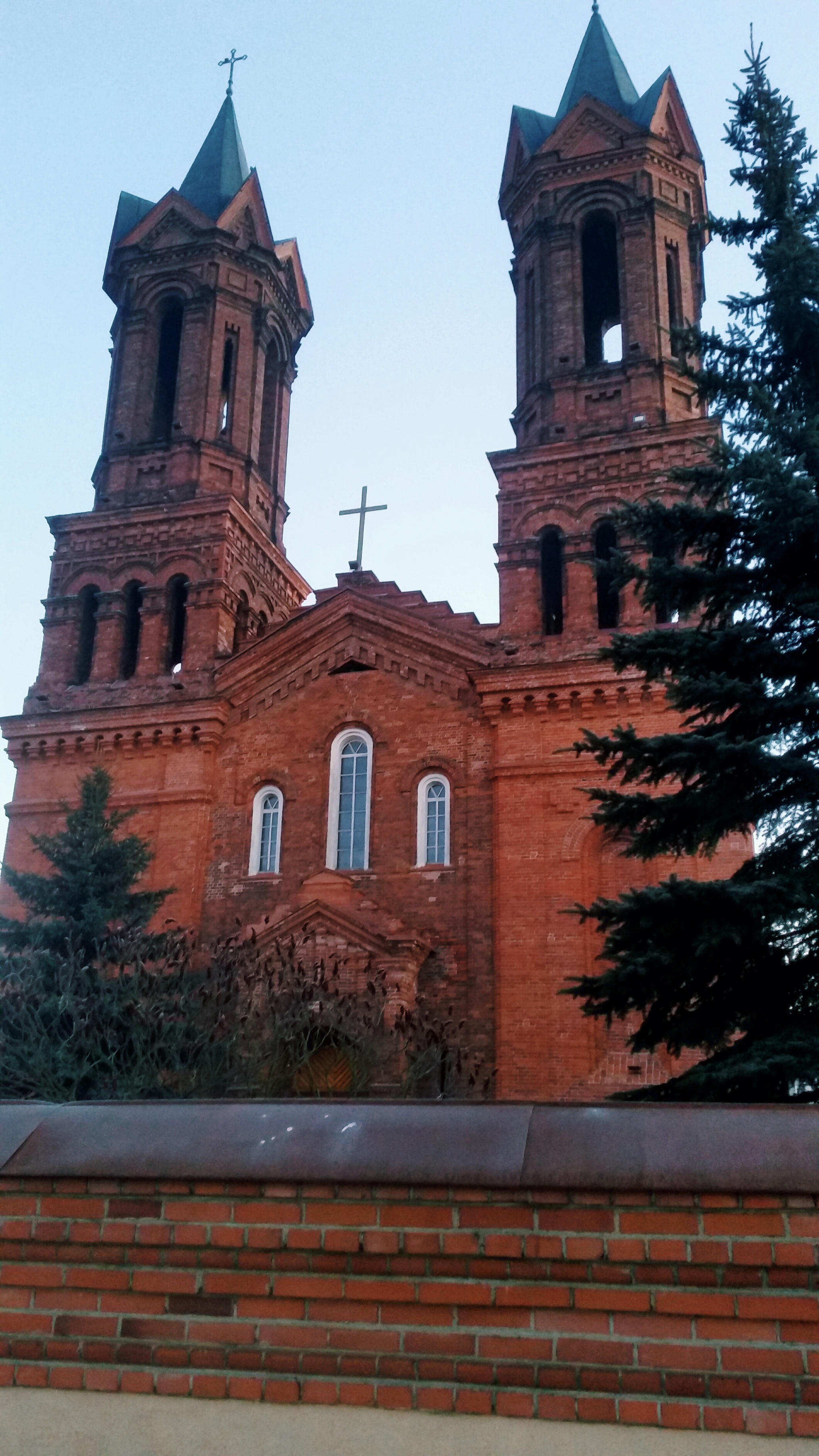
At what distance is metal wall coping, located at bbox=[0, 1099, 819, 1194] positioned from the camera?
3.98 m

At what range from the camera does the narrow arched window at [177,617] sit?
2367 cm

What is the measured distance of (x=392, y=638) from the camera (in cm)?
2203

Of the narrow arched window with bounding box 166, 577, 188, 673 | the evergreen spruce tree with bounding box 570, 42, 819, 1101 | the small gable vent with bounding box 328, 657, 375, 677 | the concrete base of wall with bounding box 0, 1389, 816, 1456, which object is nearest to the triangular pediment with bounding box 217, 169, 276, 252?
the narrow arched window with bounding box 166, 577, 188, 673

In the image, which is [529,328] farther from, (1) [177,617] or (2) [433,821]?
(2) [433,821]

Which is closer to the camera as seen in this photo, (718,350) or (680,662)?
(680,662)

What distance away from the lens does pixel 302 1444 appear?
405cm

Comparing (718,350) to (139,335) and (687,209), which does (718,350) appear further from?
(139,335)

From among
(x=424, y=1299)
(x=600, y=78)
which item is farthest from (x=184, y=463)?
(x=424, y=1299)

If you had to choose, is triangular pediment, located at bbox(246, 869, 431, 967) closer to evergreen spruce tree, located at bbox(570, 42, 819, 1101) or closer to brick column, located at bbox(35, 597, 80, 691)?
brick column, located at bbox(35, 597, 80, 691)

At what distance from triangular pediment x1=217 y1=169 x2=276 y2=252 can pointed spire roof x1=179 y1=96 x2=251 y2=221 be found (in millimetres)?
184

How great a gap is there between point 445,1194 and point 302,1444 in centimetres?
89

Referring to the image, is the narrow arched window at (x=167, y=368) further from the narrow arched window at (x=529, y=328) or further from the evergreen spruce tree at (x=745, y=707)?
the evergreen spruce tree at (x=745, y=707)

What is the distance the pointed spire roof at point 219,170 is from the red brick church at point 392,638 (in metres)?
0.23

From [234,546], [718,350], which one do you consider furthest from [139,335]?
[718,350]
